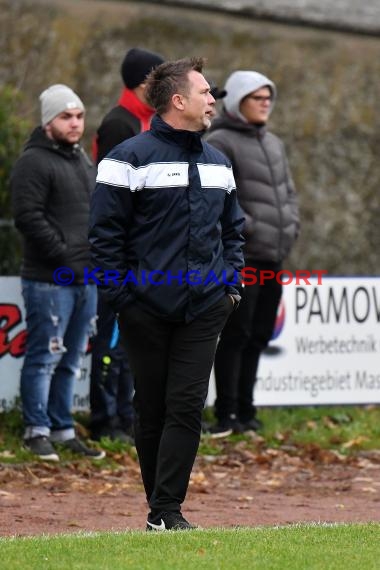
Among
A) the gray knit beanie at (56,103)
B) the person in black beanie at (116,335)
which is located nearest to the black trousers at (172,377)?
the gray knit beanie at (56,103)

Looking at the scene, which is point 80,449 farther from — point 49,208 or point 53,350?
point 49,208

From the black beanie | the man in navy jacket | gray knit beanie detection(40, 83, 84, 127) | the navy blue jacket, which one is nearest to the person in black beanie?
the black beanie

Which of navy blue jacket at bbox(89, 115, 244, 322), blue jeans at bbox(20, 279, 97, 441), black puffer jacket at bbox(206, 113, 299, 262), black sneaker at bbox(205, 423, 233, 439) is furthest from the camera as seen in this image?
black sneaker at bbox(205, 423, 233, 439)

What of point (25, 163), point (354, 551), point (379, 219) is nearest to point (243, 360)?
point (25, 163)

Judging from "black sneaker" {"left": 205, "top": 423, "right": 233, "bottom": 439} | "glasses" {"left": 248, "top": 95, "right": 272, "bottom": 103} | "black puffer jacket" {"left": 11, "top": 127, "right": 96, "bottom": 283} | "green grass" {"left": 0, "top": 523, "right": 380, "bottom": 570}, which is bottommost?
"green grass" {"left": 0, "top": 523, "right": 380, "bottom": 570}

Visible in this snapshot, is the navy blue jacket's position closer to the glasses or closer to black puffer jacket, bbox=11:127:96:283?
black puffer jacket, bbox=11:127:96:283

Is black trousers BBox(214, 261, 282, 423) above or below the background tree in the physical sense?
below

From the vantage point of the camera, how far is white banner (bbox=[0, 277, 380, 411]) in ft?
42.3

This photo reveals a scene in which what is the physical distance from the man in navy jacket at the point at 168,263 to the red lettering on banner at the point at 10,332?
4059 mm

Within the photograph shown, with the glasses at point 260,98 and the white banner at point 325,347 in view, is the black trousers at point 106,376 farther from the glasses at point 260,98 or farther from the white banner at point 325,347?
the glasses at point 260,98

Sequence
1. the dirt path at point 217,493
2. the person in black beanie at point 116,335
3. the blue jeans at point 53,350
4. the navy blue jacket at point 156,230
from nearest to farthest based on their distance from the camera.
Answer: the navy blue jacket at point 156,230, the dirt path at point 217,493, the blue jeans at point 53,350, the person in black beanie at point 116,335

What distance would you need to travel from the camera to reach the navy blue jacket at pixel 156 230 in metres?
7.23

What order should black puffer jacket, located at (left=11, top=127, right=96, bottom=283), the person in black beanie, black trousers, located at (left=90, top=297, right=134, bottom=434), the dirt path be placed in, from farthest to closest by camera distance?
black trousers, located at (left=90, top=297, right=134, bottom=434), the person in black beanie, black puffer jacket, located at (left=11, top=127, right=96, bottom=283), the dirt path

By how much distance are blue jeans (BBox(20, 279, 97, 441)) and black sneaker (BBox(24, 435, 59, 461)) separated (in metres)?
0.04
